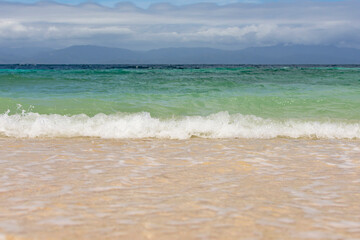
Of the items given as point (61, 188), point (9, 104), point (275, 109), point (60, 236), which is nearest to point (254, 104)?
point (275, 109)

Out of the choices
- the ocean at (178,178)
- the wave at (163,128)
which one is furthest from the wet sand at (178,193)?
the wave at (163,128)

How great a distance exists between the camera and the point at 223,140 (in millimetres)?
7473

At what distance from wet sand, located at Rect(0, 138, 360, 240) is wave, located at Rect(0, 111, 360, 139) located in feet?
5.55

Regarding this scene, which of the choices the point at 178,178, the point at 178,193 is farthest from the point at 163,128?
the point at 178,193

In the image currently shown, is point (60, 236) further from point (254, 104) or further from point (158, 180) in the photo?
point (254, 104)

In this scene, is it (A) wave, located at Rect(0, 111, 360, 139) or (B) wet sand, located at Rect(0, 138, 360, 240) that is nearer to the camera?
(B) wet sand, located at Rect(0, 138, 360, 240)

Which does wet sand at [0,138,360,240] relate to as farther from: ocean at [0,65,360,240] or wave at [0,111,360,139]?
wave at [0,111,360,139]

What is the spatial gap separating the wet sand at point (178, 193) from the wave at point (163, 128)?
66.6 inches

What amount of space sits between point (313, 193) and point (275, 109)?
8138 mm

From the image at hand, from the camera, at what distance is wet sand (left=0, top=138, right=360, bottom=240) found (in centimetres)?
286

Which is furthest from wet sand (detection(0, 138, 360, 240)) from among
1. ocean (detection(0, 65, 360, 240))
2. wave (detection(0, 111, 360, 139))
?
wave (detection(0, 111, 360, 139))

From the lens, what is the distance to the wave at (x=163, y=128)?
8.07m

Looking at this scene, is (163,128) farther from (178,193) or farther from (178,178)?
(178,193)

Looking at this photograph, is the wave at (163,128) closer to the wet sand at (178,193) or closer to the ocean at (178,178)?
the ocean at (178,178)
